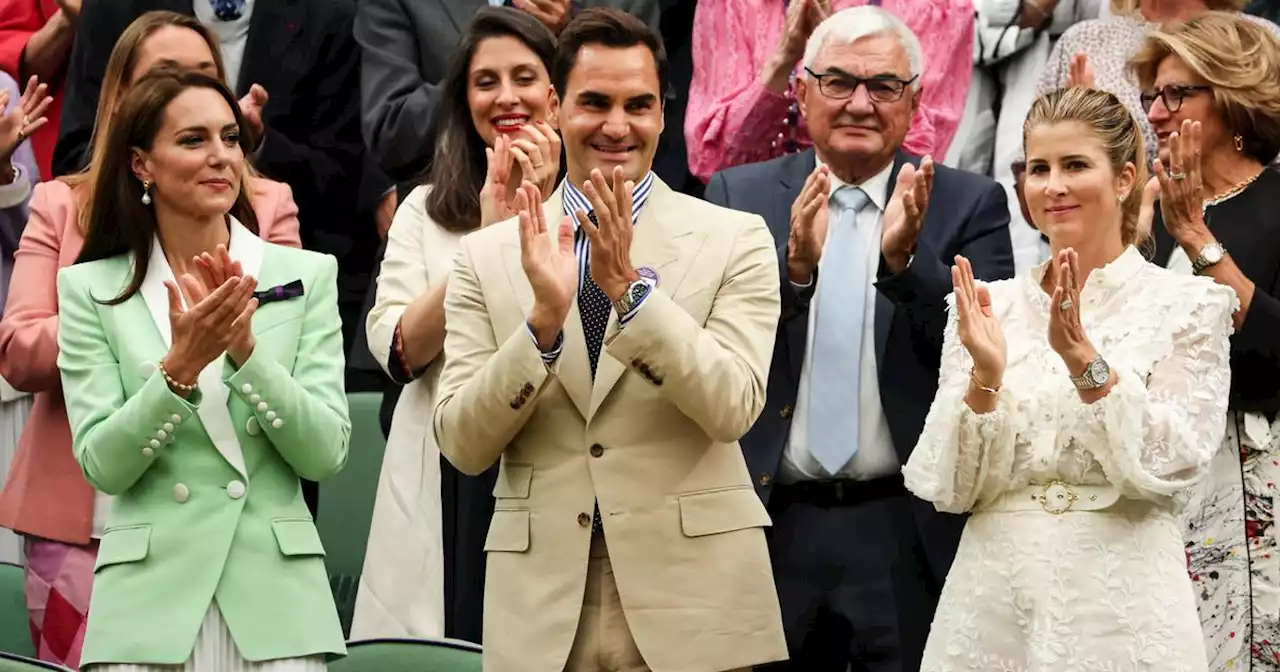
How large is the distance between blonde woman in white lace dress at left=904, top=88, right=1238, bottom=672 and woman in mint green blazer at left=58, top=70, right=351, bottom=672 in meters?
1.21

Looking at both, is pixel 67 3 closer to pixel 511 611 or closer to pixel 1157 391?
pixel 511 611

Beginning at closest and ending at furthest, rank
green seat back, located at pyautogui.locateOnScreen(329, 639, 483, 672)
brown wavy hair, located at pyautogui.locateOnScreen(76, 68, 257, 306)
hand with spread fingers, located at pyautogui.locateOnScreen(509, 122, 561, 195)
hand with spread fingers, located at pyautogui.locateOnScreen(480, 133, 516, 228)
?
green seat back, located at pyautogui.locateOnScreen(329, 639, 483, 672) < brown wavy hair, located at pyautogui.locateOnScreen(76, 68, 257, 306) < hand with spread fingers, located at pyautogui.locateOnScreen(509, 122, 561, 195) < hand with spread fingers, located at pyautogui.locateOnScreen(480, 133, 516, 228)

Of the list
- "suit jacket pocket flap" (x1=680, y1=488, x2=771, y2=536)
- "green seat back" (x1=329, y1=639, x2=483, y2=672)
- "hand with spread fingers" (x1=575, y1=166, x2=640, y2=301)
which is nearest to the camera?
"hand with spread fingers" (x1=575, y1=166, x2=640, y2=301)

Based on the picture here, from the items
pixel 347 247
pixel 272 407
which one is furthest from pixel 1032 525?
pixel 347 247

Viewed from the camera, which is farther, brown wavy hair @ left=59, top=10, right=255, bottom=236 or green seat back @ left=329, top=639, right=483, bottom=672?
brown wavy hair @ left=59, top=10, right=255, bottom=236

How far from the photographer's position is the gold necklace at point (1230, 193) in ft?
15.1

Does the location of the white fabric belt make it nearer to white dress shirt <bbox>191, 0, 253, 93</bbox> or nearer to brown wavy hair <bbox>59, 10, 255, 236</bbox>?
brown wavy hair <bbox>59, 10, 255, 236</bbox>

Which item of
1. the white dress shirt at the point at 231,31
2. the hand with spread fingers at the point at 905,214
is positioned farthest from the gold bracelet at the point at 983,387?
the white dress shirt at the point at 231,31

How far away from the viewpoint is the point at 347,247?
589cm

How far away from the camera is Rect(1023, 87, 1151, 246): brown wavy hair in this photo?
4.00 meters

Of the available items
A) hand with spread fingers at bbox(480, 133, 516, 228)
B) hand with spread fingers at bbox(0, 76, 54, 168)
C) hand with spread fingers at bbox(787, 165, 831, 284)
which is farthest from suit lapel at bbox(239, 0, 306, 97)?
hand with spread fingers at bbox(787, 165, 831, 284)

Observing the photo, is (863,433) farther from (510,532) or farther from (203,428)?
(203,428)

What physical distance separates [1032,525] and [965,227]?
101cm

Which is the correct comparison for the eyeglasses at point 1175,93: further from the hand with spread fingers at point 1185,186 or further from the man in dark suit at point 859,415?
the man in dark suit at point 859,415
